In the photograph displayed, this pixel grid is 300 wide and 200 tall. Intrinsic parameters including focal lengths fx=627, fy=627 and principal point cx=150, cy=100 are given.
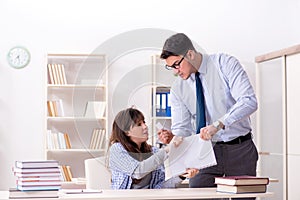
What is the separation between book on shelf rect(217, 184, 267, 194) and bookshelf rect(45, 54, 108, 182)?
2.55 m

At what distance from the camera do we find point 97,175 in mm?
3623

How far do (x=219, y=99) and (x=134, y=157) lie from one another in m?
0.55

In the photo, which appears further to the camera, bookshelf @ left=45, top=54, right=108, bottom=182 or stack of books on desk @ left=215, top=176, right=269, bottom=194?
bookshelf @ left=45, top=54, right=108, bottom=182

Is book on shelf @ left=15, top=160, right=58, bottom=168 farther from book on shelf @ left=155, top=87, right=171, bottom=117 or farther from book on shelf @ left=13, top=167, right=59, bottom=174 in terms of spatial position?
book on shelf @ left=155, top=87, right=171, bottom=117

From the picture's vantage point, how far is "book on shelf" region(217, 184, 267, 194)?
2.89 m

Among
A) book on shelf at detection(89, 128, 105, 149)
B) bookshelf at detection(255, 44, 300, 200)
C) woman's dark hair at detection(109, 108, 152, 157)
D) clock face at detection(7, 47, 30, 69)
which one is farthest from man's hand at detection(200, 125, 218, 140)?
clock face at detection(7, 47, 30, 69)

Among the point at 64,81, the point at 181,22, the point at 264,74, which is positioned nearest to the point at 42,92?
the point at 64,81

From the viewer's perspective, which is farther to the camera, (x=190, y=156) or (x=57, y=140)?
(x=57, y=140)

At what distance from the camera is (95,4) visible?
5.64 m

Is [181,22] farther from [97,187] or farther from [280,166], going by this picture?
[97,187]

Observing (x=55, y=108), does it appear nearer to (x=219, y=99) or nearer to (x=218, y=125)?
(x=219, y=99)

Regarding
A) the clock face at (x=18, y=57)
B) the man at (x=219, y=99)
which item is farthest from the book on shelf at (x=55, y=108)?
the man at (x=219, y=99)

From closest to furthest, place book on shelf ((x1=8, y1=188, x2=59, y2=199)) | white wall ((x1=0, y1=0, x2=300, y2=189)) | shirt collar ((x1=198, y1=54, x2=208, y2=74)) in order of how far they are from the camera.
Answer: book on shelf ((x1=8, y1=188, x2=59, y2=199)) → shirt collar ((x1=198, y1=54, x2=208, y2=74)) → white wall ((x1=0, y1=0, x2=300, y2=189))

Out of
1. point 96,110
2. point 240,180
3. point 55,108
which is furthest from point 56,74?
point 240,180
